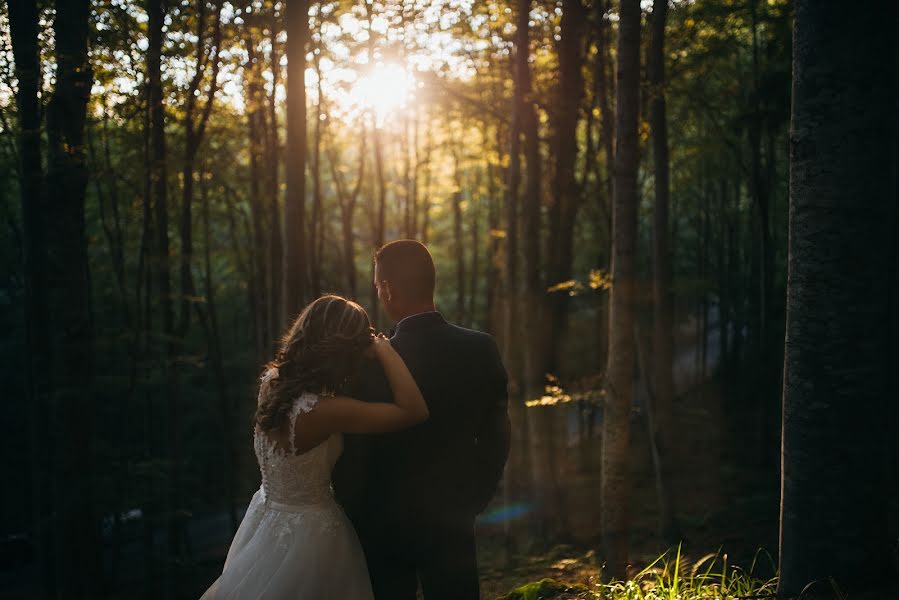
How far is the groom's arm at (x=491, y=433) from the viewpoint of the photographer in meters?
3.85

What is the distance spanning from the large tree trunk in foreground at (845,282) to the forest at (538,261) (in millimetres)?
13

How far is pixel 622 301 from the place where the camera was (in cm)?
695

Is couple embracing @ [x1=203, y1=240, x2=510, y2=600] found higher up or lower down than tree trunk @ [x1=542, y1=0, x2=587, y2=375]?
lower down

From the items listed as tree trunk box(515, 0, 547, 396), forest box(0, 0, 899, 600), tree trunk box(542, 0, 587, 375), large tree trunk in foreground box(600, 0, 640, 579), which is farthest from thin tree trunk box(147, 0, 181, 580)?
large tree trunk in foreground box(600, 0, 640, 579)

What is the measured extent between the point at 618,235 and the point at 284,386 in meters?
4.21

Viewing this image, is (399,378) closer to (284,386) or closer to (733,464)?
(284,386)

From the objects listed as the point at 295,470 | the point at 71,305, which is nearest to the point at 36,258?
the point at 71,305

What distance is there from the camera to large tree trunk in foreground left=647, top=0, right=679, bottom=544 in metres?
11.6

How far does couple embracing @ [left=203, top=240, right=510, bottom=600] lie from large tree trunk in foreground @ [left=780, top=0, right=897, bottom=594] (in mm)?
1812

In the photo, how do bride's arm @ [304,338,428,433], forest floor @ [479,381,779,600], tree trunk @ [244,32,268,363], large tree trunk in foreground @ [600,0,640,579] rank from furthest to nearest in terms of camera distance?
tree trunk @ [244,32,268,363] → forest floor @ [479,381,779,600] → large tree trunk in foreground @ [600,0,640,579] → bride's arm @ [304,338,428,433]

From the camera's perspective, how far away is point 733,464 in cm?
1858

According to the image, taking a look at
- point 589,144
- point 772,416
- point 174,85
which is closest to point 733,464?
point 772,416

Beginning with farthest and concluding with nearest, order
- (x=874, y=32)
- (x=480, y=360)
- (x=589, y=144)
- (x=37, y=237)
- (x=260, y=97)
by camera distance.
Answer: (x=260, y=97), (x=589, y=144), (x=37, y=237), (x=874, y=32), (x=480, y=360)

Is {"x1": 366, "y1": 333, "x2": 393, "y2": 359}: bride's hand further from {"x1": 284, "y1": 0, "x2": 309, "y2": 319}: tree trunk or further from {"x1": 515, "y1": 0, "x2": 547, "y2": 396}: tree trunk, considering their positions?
{"x1": 515, "y1": 0, "x2": 547, "y2": 396}: tree trunk
